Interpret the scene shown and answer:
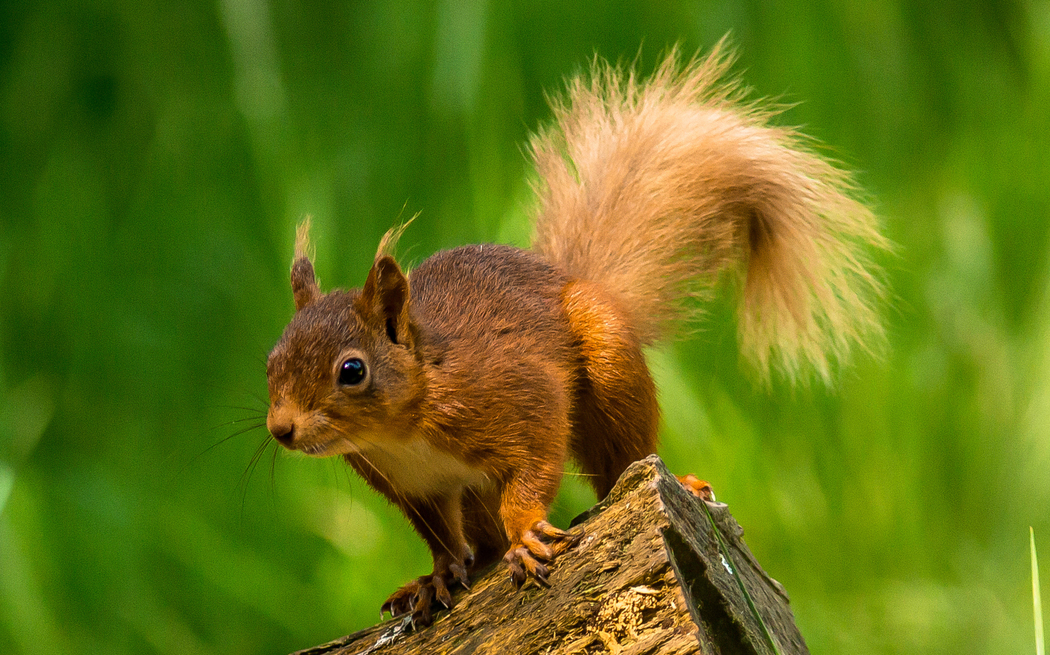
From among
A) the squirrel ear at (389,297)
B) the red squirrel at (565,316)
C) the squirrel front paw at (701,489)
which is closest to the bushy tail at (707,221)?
the red squirrel at (565,316)

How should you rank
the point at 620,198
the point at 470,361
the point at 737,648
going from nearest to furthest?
the point at 737,648 → the point at 470,361 → the point at 620,198

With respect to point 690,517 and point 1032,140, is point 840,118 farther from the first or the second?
point 690,517

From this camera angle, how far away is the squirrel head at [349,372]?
1412 mm

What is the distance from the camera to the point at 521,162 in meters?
2.65

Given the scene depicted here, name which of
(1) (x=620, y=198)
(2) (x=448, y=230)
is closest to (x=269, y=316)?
(2) (x=448, y=230)

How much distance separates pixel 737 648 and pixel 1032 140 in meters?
2.06

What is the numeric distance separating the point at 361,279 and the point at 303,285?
1030mm

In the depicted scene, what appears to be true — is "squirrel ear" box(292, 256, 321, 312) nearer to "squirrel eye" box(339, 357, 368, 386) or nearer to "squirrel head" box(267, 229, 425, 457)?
"squirrel head" box(267, 229, 425, 457)

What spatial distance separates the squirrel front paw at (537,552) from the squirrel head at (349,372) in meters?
0.26

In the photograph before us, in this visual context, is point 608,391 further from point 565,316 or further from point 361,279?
point 361,279

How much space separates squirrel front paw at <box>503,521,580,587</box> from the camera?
4.41ft

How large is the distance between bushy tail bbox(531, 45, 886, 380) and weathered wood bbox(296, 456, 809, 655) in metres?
0.54

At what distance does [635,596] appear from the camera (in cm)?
123

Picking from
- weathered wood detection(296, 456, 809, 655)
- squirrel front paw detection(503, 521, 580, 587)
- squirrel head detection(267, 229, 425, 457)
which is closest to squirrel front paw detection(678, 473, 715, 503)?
weathered wood detection(296, 456, 809, 655)
